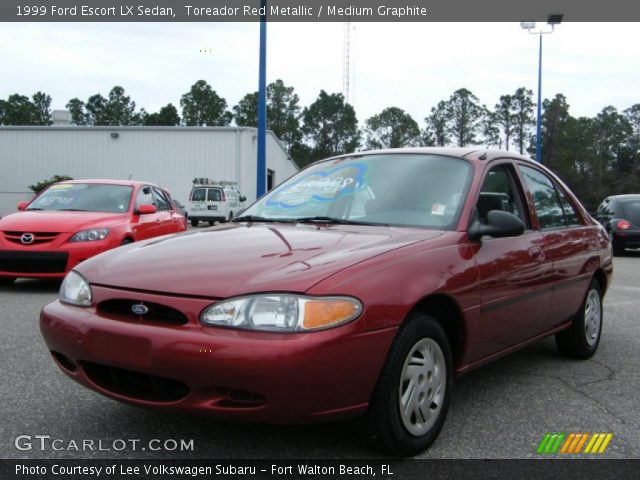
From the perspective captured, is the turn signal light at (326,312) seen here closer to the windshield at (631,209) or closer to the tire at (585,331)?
the tire at (585,331)

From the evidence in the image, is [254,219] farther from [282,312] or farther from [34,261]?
[34,261]

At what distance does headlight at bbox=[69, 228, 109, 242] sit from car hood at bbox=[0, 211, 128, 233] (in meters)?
0.06

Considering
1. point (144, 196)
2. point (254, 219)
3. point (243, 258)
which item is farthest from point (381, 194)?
point (144, 196)

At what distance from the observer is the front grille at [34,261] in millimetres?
7227

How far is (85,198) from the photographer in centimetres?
845

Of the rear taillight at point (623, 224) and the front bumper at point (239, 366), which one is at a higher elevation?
the front bumper at point (239, 366)

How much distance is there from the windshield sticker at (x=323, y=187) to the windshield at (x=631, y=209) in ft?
42.1

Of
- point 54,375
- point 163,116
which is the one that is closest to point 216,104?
point 163,116

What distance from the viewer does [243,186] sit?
3428 centimetres

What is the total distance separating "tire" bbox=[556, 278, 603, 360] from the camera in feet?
15.1

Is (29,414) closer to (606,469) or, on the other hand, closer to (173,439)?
(173,439)

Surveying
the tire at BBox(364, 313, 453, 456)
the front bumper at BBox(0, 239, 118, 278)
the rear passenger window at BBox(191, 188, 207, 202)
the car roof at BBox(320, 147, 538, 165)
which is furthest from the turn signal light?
the rear passenger window at BBox(191, 188, 207, 202)

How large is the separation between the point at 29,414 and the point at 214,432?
1026mm
